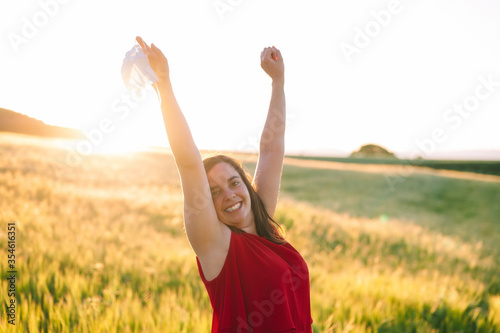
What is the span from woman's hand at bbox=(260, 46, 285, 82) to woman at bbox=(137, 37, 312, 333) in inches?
29.8

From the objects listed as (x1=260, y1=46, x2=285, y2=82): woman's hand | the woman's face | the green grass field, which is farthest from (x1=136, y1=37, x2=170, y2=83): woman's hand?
the green grass field

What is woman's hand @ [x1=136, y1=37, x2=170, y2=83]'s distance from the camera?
4.67ft

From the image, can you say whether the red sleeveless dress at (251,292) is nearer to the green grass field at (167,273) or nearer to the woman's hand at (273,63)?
the woman's hand at (273,63)

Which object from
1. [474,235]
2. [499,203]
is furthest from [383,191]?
[474,235]

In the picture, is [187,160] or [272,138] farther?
[272,138]

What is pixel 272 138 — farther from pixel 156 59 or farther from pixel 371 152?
pixel 371 152

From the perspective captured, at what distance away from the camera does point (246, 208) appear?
1.96 metres

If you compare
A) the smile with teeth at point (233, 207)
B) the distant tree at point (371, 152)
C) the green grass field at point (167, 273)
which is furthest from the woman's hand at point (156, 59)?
the distant tree at point (371, 152)

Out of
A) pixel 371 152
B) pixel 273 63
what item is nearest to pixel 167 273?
pixel 273 63

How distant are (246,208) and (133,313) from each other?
6.09ft

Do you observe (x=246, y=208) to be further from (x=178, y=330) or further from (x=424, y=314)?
(x=424, y=314)

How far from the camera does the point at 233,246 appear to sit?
172cm

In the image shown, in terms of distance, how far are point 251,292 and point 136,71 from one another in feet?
3.70

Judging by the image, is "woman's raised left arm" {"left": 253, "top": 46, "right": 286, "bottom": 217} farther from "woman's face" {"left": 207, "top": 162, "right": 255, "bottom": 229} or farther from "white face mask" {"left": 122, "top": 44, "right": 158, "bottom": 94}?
"white face mask" {"left": 122, "top": 44, "right": 158, "bottom": 94}
